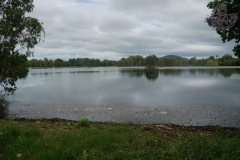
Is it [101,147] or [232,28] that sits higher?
[232,28]

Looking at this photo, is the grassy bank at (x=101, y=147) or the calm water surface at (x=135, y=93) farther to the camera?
the calm water surface at (x=135, y=93)

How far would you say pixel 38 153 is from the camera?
4605 mm

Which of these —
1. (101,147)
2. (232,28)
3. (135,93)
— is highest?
(232,28)

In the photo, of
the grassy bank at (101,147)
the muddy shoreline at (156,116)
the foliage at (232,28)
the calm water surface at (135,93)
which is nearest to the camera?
the grassy bank at (101,147)

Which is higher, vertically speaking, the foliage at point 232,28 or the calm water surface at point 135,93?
the foliage at point 232,28

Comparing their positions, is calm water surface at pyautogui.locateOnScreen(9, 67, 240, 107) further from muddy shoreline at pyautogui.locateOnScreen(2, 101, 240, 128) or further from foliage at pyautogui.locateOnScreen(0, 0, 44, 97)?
foliage at pyautogui.locateOnScreen(0, 0, 44, 97)

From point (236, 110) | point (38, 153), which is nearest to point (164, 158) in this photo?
point (38, 153)

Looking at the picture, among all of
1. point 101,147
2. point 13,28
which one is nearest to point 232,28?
point 101,147

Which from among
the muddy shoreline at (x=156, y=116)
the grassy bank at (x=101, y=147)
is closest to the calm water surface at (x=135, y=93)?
the muddy shoreline at (x=156, y=116)

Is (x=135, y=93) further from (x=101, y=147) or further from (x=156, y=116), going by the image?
(x=101, y=147)

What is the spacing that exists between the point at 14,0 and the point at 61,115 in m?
7.45

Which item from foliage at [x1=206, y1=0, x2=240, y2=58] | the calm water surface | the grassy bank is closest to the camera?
the grassy bank

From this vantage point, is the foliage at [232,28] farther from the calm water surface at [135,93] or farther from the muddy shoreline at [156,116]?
the calm water surface at [135,93]

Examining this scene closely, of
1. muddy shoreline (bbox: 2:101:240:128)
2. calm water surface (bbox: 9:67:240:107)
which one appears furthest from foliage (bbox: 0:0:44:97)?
calm water surface (bbox: 9:67:240:107)
